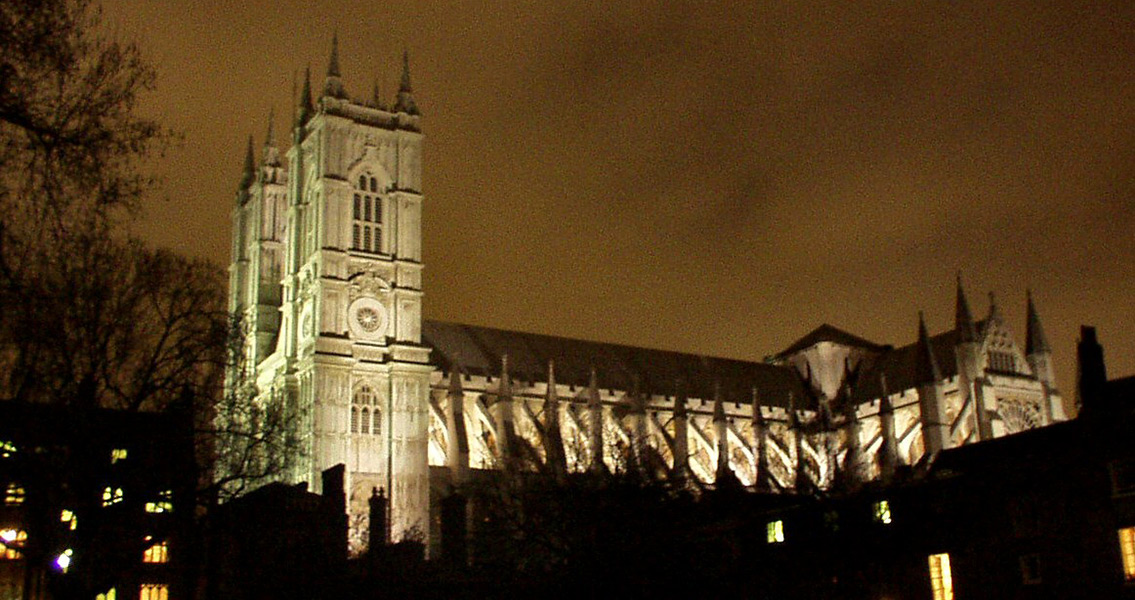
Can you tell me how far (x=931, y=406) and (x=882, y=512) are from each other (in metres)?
38.8

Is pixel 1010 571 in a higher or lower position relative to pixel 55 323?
lower

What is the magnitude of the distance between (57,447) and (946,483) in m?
23.4

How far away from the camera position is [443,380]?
69938mm

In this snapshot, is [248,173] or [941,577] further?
[248,173]

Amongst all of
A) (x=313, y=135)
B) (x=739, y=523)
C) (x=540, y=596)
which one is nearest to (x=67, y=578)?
(x=540, y=596)

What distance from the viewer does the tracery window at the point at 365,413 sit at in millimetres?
64250

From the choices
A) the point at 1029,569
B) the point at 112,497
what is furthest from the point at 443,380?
the point at 1029,569

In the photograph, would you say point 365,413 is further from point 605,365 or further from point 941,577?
point 941,577

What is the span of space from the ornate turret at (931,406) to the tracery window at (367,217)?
3260cm

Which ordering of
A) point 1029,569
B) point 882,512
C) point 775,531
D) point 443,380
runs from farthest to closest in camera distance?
point 443,380, point 775,531, point 882,512, point 1029,569

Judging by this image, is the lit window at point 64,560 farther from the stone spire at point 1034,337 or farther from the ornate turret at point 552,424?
the stone spire at point 1034,337

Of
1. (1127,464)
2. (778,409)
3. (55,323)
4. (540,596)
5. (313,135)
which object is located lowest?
(540,596)

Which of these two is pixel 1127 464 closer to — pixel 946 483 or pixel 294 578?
pixel 946 483

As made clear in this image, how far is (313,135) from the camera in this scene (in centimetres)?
6906
